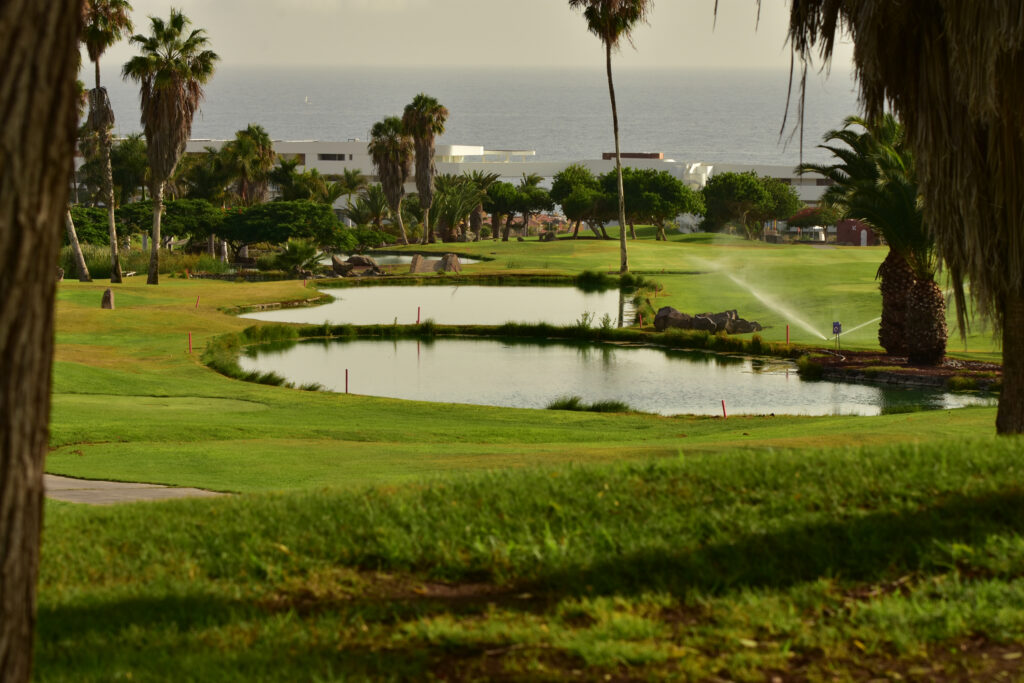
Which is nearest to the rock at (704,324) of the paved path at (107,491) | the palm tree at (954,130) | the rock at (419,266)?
the rock at (419,266)

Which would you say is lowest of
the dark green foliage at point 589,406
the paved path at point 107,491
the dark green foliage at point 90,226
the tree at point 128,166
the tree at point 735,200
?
the dark green foliage at point 589,406

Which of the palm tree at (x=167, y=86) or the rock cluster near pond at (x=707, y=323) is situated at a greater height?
the palm tree at (x=167, y=86)

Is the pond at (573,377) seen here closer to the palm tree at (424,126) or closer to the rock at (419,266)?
the rock at (419,266)

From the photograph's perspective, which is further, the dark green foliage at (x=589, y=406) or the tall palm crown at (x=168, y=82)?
the tall palm crown at (x=168, y=82)

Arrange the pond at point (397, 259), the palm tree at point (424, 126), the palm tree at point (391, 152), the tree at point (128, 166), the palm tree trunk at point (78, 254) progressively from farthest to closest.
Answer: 1. the tree at point (128, 166)
2. the palm tree at point (391, 152)
3. the palm tree at point (424, 126)
4. the pond at point (397, 259)
5. the palm tree trunk at point (78, 254)

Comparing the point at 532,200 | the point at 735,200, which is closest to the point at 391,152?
the point at 532,200

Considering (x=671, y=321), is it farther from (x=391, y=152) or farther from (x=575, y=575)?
(x=391, y=152)

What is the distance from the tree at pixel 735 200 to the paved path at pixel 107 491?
295 feet

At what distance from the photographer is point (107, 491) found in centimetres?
1356

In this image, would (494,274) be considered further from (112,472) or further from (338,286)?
(112,472)

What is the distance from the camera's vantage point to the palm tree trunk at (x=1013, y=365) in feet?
42.3

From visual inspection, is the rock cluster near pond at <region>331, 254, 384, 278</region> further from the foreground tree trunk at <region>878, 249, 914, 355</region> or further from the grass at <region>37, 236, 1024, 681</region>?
the grass at <region>37, 236, 1024, 681</region>

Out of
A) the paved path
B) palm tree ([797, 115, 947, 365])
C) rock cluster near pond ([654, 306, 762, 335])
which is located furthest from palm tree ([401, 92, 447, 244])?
the paved path

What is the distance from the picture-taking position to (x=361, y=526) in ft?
26.5
